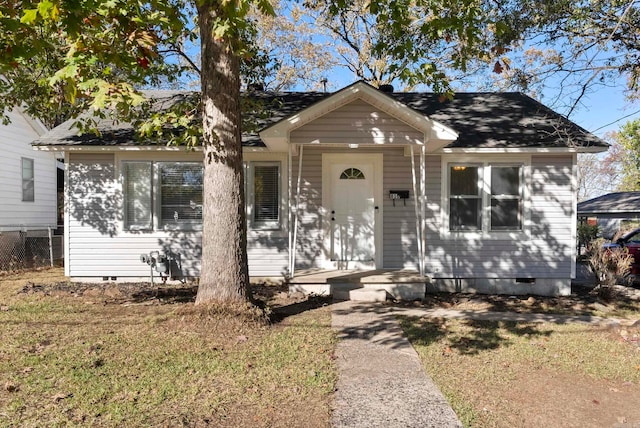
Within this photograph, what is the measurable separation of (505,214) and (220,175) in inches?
244

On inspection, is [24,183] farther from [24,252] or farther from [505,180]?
[505,180]

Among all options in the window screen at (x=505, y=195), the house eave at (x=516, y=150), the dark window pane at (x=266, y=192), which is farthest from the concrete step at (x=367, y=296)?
the house eave at (x=516, y=150)

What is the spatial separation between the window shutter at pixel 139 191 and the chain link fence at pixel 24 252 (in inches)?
157

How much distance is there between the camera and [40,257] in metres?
12.9

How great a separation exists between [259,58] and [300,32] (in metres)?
14.4

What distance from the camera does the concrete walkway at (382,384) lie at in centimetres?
354

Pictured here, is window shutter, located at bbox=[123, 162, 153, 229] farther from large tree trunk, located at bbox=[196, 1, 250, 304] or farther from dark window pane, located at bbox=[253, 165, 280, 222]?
large tree trunk, located at bbox=[196, 1, 250, 304]

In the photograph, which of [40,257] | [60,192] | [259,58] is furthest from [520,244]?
[60,192]

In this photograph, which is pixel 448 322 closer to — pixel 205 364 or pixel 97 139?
pixel 205 364

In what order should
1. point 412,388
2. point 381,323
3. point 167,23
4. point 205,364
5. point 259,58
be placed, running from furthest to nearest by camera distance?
point 259,58, point 381,323, point 167,23, point 205,364, point 412,388

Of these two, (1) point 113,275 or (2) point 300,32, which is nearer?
(1) point 113,275

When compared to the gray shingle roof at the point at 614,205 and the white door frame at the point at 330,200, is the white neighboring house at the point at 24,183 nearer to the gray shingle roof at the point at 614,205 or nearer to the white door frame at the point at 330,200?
the white door frame at the point at 330,200

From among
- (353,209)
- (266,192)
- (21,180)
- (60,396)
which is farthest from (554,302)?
(21,180)

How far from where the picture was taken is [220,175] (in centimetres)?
585
